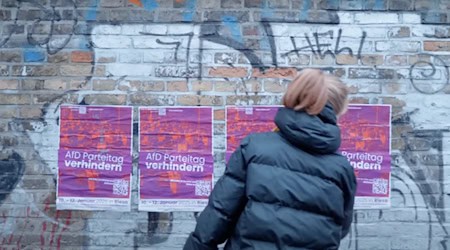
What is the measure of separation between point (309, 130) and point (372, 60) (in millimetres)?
2048

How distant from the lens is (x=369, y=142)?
14.8ft

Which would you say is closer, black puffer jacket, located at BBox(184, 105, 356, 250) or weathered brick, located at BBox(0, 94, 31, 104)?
black puffer jacket, located at BBox(184, 105, 356, 250)

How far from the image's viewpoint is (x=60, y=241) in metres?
4.57

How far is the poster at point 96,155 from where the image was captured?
4516 millimetres

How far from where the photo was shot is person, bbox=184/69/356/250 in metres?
2.59

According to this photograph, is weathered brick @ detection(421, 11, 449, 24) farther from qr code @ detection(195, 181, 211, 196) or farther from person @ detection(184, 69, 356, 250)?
person @ detection(184, 69, 356, 250)

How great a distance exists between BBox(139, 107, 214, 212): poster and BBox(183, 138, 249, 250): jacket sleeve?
177cm

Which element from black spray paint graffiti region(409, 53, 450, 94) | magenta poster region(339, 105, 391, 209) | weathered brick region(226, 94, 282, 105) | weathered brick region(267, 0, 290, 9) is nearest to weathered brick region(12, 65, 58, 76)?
weathered brick region(226, 94, 282, 105)

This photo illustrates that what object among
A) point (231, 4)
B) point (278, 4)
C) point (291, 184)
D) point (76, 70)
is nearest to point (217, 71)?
point (231, 4)

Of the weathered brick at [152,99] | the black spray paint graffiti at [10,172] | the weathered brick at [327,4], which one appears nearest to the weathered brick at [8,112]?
the black spray paint graffiti at [10,172]

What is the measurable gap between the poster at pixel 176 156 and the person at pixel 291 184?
68.7 inches

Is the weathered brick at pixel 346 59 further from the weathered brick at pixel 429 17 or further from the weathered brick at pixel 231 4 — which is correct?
the weathered brick at pixel 231 4

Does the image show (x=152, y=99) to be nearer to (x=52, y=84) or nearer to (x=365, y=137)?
(x=52, y=84)

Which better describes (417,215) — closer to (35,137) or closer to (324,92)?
(324,92)
